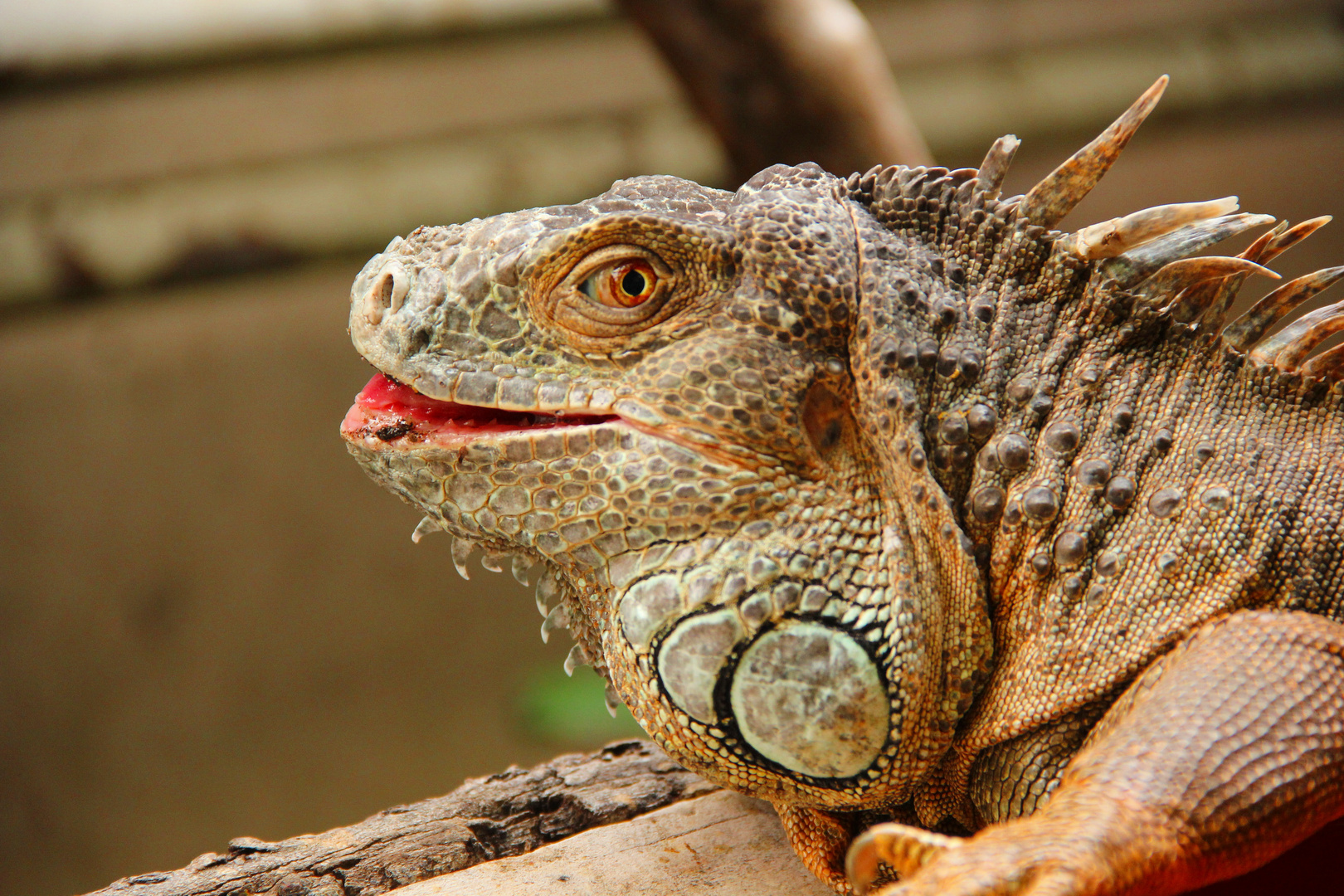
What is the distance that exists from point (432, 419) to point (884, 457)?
36.5 inches

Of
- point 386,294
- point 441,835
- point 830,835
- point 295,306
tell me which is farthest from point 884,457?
point 295,306

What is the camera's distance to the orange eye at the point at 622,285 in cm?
209

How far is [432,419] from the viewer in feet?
7.07

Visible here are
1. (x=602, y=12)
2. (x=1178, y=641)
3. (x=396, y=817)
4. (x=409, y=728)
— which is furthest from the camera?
(x=409, y=728)

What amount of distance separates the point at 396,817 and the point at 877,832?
6.10 ft

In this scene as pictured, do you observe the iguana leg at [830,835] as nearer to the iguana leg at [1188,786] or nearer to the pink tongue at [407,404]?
the iguana leg at [1188,786]

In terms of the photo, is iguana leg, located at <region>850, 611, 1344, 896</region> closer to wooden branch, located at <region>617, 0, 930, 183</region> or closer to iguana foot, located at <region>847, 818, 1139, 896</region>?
iguana foot, located at <region>847, 818, 1139, 896</region>

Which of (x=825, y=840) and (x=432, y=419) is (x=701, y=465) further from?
(x=825, y=840)

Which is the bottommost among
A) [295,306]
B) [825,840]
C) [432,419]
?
[825,840]

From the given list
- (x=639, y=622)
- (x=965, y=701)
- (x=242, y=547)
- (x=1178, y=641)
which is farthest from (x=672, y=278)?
(x=242, y=547)

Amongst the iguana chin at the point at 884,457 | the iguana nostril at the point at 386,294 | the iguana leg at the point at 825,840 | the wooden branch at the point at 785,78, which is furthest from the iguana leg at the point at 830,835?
the wooden branch at the point at 785,78

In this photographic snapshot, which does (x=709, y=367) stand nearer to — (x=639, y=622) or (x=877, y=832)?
(x=639, y=622)

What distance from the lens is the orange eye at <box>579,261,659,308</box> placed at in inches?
82.3

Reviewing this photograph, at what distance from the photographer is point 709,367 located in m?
2.04
